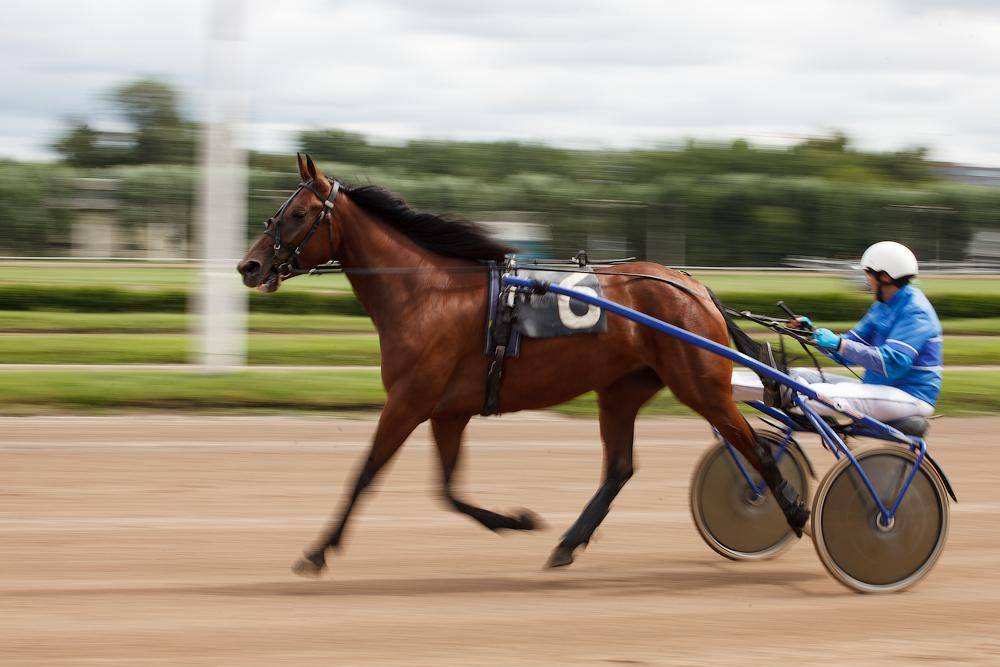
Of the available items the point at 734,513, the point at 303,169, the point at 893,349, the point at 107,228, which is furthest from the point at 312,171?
the point at 107,228

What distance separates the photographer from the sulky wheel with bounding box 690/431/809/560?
5.49 metres

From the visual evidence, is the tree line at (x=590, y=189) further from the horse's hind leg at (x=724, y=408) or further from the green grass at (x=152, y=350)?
the horse's hind leg at (x=724, y=408)

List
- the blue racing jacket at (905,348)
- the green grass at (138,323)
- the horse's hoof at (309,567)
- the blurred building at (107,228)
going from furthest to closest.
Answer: the green grass at (138,323)
the blurred building at (107,228)
the blue racing jacket at (905,348)
the horse's hoof at (309,567)

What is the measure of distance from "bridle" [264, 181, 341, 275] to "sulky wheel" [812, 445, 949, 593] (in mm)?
2366

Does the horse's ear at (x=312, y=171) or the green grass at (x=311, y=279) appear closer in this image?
the horse's ear at (x=312, y=171)

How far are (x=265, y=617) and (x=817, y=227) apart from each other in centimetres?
1661

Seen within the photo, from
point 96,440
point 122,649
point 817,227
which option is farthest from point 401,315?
point 817,227

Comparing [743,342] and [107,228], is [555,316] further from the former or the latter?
[107,228]

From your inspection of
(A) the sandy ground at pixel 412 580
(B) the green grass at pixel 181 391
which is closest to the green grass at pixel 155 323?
(B) the green grass at pixel 181 391

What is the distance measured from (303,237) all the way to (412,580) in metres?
1.52

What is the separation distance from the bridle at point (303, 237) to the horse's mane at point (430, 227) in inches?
6.4

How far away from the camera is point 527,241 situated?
17.7 metres

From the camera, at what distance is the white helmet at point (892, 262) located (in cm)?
505

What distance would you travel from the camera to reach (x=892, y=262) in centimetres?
506
